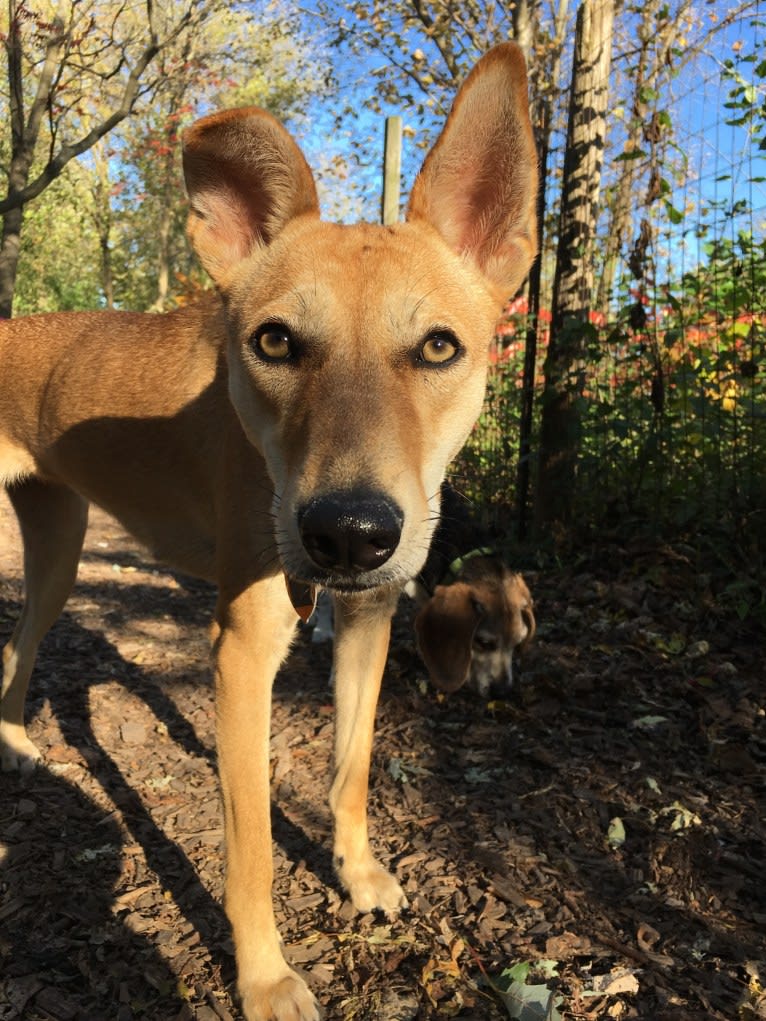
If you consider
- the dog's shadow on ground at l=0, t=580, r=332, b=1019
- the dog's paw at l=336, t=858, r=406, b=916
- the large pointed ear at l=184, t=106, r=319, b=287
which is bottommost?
the dog's shadow on ground at l=0, t=580, r=332, b=1019

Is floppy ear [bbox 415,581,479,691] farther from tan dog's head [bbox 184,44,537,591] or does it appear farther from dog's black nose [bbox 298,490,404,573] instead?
dog's black nose [bbox 298,490,404,573]

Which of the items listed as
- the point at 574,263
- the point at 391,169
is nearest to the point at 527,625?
the point at 574,263

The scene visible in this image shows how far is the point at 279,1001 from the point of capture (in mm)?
2119

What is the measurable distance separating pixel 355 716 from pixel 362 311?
1438 mm

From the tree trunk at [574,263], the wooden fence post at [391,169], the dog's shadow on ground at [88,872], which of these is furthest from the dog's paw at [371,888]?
the wooden fence post at [391,169]

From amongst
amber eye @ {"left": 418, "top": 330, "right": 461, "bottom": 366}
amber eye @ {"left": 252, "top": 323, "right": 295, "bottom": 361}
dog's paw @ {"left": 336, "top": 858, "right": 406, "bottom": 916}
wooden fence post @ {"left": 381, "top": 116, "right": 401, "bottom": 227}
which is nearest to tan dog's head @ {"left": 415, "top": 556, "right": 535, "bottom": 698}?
dog's paw @ {"left": 336, "top": 858, "right": 406, "bottom": 916}

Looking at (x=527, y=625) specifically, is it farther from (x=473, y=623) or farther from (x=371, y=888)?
(x=371, y=888)

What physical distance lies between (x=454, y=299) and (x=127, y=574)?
488 centimetres

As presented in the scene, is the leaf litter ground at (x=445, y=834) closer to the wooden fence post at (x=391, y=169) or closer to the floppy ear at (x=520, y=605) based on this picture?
the floppy ear at (x=520, y=605)

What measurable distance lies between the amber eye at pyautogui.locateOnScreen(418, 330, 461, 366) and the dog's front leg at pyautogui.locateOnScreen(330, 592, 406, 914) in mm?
893

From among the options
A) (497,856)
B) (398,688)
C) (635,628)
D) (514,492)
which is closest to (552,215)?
(514,492)

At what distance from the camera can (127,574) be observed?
6.42 metres

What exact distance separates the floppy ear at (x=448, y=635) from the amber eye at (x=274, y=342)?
2253 mm

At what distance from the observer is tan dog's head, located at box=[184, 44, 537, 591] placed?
1.73 m
